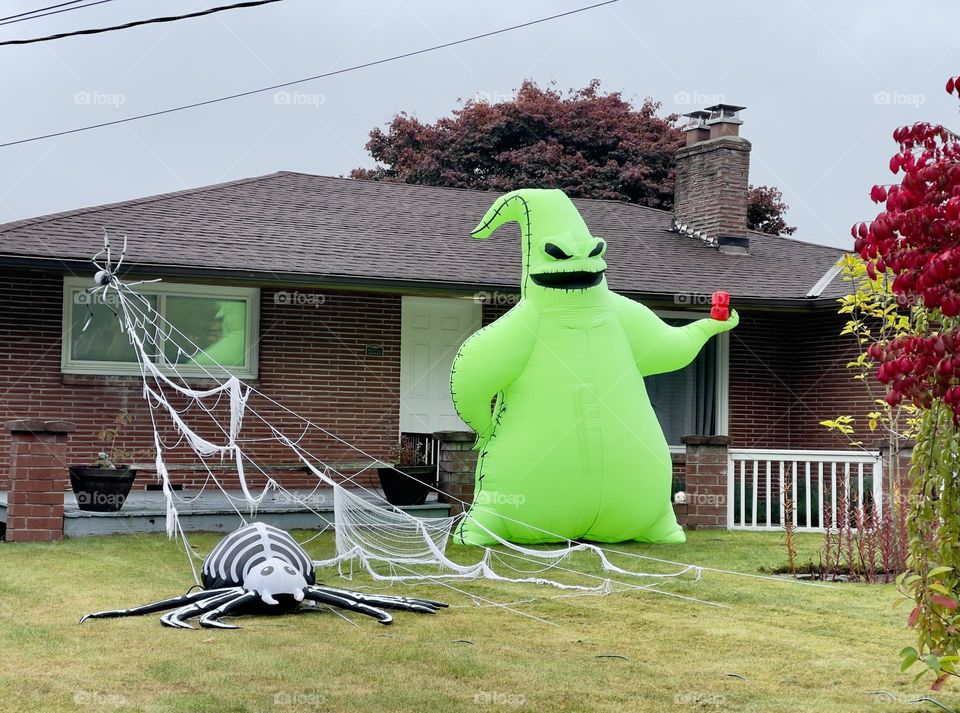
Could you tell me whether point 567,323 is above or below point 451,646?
above

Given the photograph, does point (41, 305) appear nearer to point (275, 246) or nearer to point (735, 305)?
point (275, 246)

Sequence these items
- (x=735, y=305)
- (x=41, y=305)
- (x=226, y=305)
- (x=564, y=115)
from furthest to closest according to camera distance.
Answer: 1. (x=564, y=115)
2. (x=735, y=305)
3. (x=226, y=305)
4. (x=41, y=305)

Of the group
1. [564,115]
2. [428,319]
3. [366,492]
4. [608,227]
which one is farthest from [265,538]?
[564,115]

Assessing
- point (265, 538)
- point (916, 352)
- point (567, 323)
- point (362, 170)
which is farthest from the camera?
point (362, 170)

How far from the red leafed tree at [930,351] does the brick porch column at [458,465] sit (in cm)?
772

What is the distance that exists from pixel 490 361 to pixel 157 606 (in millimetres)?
4479

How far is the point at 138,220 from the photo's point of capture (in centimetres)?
1431

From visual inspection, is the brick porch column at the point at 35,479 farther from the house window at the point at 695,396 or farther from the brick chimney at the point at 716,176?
the brick chimney at the point at 716,176

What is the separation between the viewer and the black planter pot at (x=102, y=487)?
1130cm

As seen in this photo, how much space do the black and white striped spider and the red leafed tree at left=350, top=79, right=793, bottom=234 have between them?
22516 mm

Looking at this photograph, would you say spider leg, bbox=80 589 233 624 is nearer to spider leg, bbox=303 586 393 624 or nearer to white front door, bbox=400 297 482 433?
spider leg, bbox=303 586 393 624

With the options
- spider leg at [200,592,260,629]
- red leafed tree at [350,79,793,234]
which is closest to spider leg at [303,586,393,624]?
spider leg at [200,592,260,629]

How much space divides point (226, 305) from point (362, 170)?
19.8 m

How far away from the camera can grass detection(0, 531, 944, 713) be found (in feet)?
17.3
